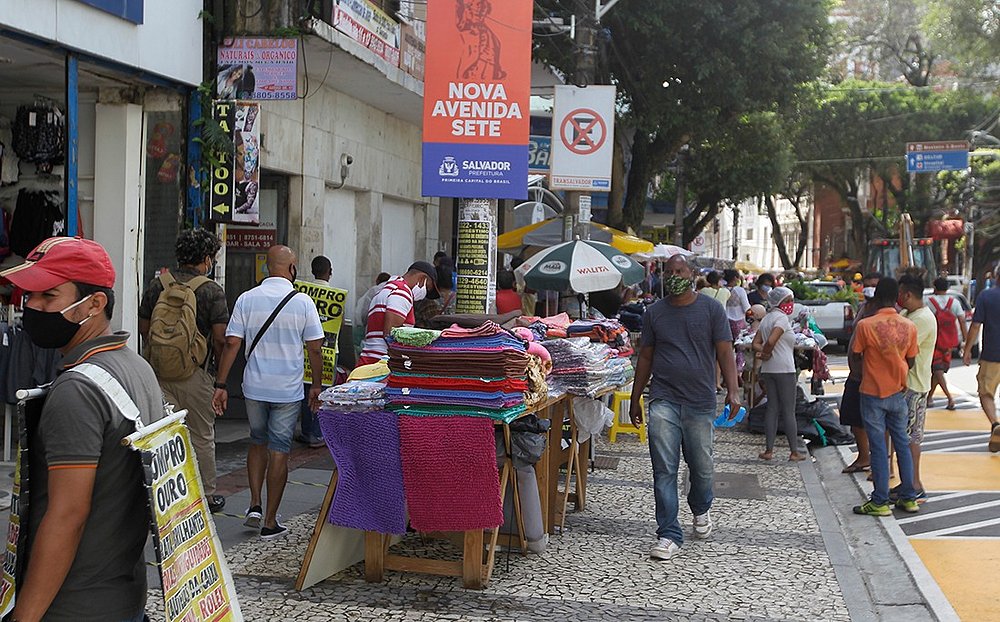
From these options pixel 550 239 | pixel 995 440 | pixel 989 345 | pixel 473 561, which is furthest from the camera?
pixel 550 239

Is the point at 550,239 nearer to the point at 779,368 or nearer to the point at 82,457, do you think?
the point at 779,368

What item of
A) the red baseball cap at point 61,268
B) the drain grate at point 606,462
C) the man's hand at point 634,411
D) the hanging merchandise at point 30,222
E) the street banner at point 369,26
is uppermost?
the street banner at point 369,26

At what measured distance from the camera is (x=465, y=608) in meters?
5.76

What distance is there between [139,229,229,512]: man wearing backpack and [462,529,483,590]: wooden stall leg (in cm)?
185

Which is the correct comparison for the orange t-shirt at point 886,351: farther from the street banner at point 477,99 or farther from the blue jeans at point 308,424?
the blue jeans at point 308,424

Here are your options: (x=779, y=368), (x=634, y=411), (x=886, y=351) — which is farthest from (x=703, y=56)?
(x=634, y=411)

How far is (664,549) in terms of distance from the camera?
22.8 ft

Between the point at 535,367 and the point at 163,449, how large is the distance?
3.45 metres

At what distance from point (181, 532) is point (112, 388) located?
0.49 meters

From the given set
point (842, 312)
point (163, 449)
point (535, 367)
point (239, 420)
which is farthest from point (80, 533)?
point (842, 312)

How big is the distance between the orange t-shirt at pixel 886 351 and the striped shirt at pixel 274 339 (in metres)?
4.37

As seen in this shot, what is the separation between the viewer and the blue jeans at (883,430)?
8.29m

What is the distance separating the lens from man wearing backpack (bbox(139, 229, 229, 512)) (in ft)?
22.4

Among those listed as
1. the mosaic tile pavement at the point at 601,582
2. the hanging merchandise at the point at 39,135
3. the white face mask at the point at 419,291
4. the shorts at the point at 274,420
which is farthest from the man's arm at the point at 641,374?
the hanging merchandise at the point at 39,135
